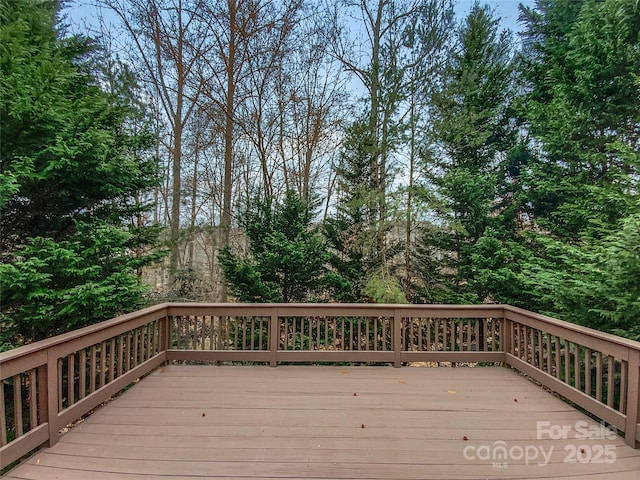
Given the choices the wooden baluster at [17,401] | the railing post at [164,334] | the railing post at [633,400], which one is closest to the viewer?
the wooden baluster at [17,401]

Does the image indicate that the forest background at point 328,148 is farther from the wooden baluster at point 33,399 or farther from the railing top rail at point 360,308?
the wooden baluster at point 33,399

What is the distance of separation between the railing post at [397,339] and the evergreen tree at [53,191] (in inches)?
127

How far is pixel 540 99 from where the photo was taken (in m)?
5.96

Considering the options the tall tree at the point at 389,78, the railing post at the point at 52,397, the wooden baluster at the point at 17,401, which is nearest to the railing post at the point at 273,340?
the railing post at the point at 52,397

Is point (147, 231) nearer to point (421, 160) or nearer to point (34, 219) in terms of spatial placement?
point (34, 219)

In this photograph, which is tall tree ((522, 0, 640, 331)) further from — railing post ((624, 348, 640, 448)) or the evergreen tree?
the evergreen tree

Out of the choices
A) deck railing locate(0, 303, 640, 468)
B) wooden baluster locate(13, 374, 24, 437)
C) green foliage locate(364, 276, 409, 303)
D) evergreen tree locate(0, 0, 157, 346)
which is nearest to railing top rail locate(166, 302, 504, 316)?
deck railing locate(0, 303, 640, 468)

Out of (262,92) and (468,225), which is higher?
(262,92)

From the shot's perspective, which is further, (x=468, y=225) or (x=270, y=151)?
(x=270, y=151)

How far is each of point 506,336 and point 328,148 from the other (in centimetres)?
571

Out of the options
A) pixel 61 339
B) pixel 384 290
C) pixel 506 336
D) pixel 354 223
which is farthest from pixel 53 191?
pixel 506 336

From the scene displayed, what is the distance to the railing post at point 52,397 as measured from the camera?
7.06 feet

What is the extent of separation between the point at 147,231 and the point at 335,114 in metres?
4.99

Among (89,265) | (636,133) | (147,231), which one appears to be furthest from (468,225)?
(89,265)
